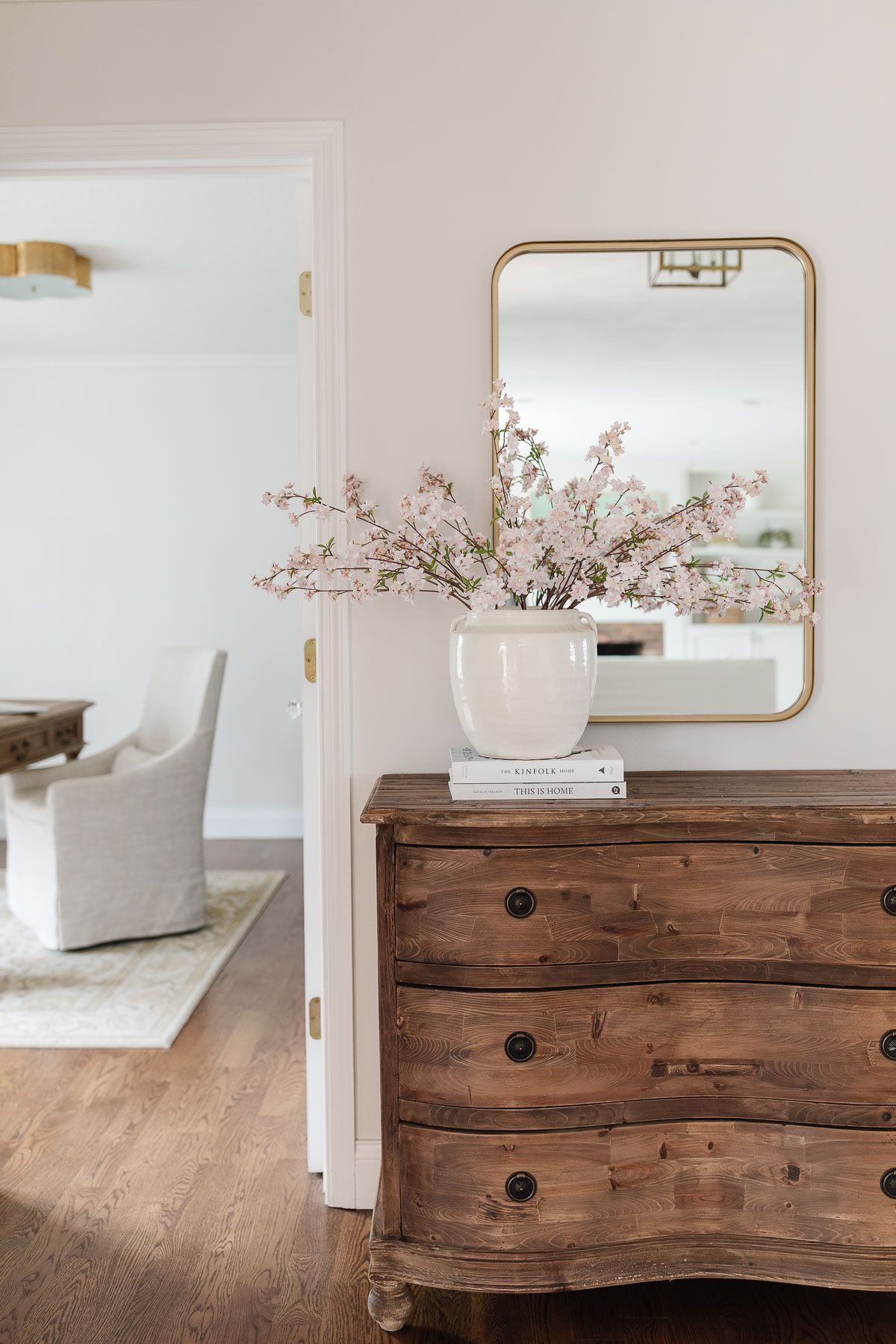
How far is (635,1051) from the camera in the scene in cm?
169

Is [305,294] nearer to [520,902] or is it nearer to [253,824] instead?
[520,902]

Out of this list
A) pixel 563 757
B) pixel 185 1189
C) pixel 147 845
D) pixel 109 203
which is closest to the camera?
pixel 563 757

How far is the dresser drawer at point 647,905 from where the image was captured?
5.45ft

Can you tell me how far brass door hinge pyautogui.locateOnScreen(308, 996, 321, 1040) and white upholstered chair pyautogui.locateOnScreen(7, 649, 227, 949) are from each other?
178cm

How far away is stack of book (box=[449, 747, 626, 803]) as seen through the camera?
171 cm

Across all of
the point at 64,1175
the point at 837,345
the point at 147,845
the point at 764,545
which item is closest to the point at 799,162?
the point at 837,345

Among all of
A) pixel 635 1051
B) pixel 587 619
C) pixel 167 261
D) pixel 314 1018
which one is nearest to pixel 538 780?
pixel 587 619

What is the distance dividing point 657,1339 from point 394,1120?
0.58 metres

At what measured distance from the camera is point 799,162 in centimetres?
201

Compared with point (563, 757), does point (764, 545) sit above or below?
above

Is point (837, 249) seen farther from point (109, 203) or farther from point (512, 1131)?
point (109, 203)

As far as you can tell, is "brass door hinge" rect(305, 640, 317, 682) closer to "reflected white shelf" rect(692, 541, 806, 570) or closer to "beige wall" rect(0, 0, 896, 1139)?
"beige wall" rect(0, 0, 896, 1139)

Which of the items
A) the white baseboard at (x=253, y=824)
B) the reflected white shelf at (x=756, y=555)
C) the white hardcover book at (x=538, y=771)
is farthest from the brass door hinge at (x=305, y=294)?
the white baseboard at (x=253, y=824)

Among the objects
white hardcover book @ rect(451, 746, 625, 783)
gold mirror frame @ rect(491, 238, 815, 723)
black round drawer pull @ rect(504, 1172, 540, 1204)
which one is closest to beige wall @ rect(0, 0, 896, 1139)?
gold mirror frame @ rect(491, 238, 815, 723)
